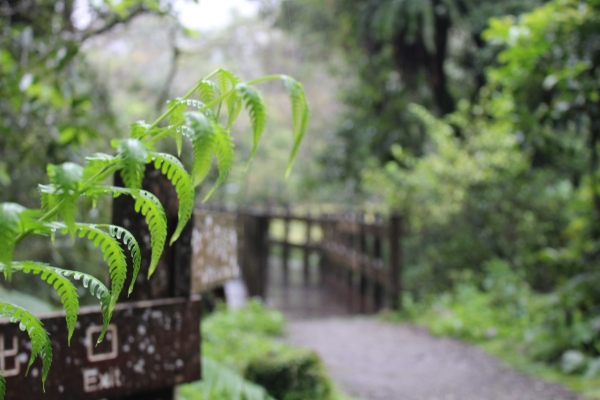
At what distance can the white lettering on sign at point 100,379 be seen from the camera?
1.26m

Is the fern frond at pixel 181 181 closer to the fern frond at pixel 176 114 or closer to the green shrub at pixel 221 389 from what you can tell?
the fern frond at pixel 176 114

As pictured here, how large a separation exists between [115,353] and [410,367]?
349cm

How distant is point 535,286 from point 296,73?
10.1 metres

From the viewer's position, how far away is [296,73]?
569 inches

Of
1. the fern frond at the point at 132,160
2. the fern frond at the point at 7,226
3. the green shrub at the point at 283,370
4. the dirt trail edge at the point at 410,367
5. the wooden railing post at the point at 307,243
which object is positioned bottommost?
the dirt trail edge at the point at 410,367

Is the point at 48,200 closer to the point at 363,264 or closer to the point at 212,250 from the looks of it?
the point at 212,250

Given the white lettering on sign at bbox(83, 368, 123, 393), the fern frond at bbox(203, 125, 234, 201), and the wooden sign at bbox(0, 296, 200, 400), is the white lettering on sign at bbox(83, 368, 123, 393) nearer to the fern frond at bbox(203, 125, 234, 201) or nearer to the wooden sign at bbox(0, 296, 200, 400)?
the wooden sign at bbox(0, 296, 200, 400)

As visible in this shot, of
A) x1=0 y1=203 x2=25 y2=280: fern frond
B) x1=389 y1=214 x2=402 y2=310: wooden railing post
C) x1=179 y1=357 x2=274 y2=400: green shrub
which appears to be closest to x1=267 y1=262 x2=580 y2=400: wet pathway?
x1=389 y1=214 x2=402 y2=310: wooden railing post

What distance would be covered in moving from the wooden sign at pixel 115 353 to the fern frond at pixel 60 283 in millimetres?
491

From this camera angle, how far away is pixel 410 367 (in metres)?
4.33

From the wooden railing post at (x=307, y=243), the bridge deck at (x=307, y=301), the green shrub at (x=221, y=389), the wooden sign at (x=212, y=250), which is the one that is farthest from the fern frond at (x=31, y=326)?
the wooden railing post at (x=307, y=243)

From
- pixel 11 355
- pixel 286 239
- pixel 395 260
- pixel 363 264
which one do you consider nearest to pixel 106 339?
pixel 11 355

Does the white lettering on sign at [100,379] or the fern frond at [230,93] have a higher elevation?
the fern frond at [230,93]

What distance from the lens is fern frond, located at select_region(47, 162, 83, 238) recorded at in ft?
1.94
